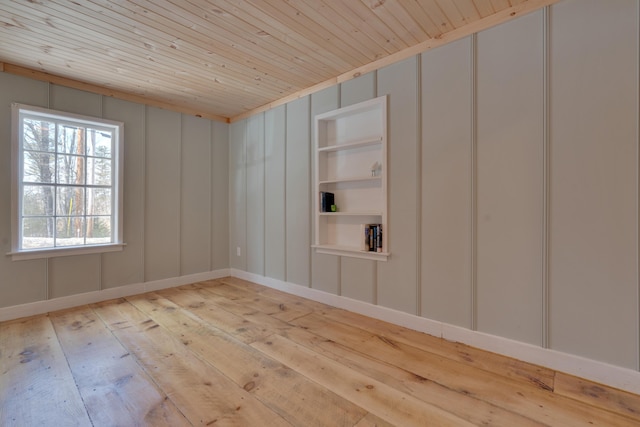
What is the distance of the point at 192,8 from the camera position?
218 cm

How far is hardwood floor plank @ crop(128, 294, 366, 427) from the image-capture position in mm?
1619

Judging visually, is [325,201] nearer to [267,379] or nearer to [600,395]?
[267,379]

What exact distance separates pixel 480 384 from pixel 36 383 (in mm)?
2827

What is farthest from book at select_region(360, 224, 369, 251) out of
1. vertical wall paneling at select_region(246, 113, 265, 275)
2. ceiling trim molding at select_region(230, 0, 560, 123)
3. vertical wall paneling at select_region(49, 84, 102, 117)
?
vertical wall paneling at select_region(49, 84, 102, 117)

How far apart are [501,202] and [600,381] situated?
4.17 feet

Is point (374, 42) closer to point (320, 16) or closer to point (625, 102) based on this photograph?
point (320, 16)

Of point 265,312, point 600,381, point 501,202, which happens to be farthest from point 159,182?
point 600,381

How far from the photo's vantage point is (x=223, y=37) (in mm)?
2543

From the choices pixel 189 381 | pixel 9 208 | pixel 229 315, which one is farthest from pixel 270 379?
pixel 9 208

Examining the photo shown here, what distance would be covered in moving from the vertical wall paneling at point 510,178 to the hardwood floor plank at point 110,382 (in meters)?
2.26

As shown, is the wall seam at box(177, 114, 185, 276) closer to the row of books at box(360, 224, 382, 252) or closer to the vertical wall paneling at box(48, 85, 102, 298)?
the vertical wall paneling at box(48, 85, 102, 298)

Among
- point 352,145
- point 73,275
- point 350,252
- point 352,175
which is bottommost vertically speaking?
point 73,275

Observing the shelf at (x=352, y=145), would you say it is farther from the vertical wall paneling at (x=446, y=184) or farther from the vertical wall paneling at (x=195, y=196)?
the vertical wall paneling at (x=195, y=196)

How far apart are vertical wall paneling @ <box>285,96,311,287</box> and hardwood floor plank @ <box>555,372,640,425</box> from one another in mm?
2460
